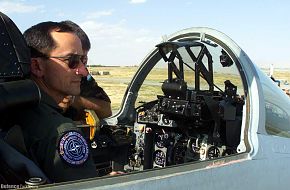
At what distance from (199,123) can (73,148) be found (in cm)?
211

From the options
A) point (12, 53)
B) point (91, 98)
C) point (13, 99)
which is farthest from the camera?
point (91, 98)

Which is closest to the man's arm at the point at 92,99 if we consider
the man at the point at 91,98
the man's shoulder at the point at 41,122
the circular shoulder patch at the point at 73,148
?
the man at the point at 91,98

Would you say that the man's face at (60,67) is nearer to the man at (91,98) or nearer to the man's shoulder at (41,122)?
the man's shoulder at (41,122)

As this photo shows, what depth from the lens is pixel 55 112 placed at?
187cm

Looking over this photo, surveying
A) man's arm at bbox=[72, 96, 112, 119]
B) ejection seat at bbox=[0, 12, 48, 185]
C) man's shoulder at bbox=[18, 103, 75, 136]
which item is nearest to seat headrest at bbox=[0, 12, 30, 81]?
ejection seat at bbox=[0, 12, 48, 185]

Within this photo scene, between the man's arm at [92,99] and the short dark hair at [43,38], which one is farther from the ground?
the short dark hair at [43,38]

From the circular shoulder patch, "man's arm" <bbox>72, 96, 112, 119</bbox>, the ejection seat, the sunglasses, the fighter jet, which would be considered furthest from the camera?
"man's arm" <bbox>72, 96, 112, 119</bbox>

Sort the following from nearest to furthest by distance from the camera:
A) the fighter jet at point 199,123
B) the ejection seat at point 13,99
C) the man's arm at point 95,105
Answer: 1. the ejection seat at point 13,99
2. the fighter jet at point 199,123
3. the man's arm at point 95,105

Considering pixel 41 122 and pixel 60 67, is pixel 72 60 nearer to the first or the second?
pixel 60 67

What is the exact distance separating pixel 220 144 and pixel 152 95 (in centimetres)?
86

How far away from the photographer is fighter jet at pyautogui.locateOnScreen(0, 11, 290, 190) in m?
2.41

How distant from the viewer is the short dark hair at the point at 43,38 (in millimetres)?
2059

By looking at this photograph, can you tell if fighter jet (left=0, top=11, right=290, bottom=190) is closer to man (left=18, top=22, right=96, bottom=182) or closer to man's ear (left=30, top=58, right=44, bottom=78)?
man (left=18, top=22, right=96, bottom=182)

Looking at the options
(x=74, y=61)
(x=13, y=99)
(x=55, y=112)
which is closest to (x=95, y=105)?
(x=74, y=61)
